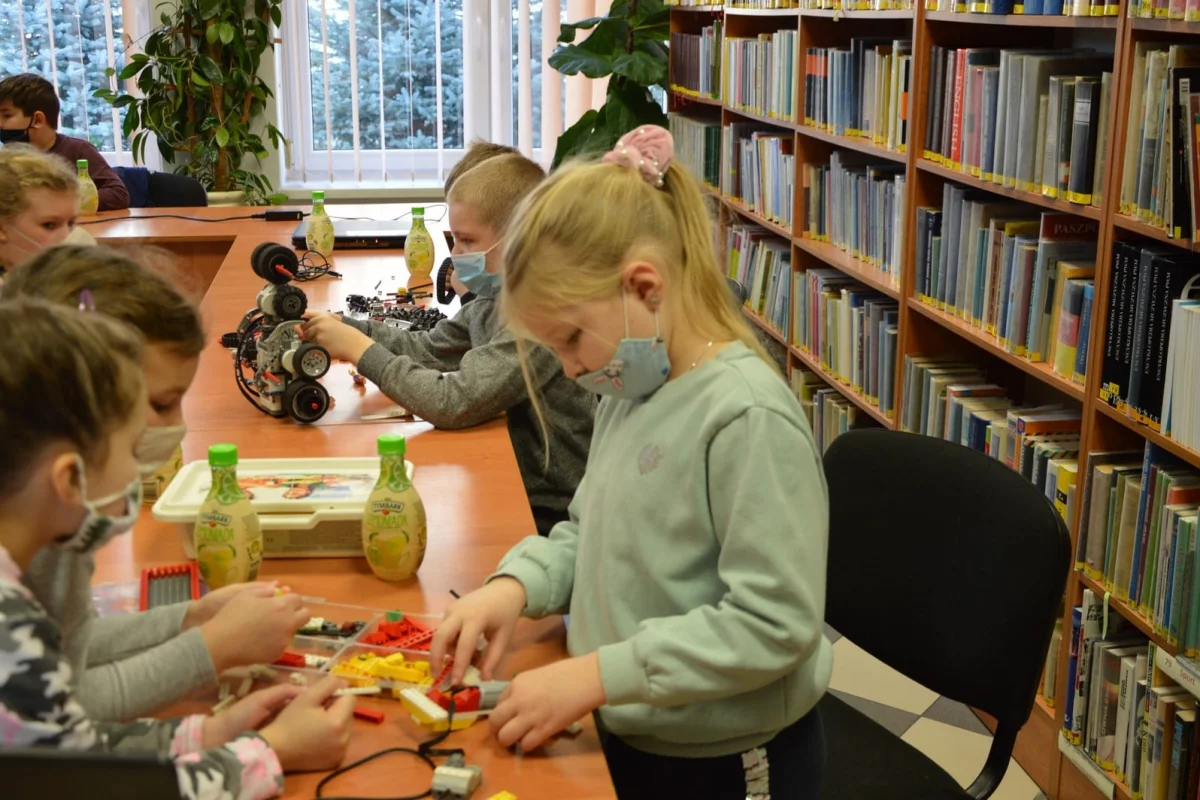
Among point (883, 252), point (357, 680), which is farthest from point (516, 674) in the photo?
point (883, 252)

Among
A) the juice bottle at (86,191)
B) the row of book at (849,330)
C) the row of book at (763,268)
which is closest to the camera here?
the row of book at (849,330)

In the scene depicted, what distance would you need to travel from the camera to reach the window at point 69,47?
5594 mm

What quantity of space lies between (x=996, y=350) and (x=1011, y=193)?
31 centimetres

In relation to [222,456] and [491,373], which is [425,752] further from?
[491,373]

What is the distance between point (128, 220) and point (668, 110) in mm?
2272

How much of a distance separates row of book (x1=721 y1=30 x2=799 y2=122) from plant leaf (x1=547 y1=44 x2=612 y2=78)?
50cm

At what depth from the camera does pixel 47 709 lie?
35.6 inches

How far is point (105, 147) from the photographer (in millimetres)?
5832

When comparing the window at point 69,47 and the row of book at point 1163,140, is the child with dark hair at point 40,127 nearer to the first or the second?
the window at point 69,47

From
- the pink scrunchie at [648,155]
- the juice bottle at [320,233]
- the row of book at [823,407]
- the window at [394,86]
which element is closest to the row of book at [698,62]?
the window at [394,86]

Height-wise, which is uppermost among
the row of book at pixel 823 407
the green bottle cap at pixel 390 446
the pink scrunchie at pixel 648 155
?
the pink scrunchie at pixel 648 155

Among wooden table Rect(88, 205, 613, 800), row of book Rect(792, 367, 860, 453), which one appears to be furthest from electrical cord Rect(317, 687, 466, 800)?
row of book Rect(792, 367, 860, 453)

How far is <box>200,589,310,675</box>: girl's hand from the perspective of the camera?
1166mm

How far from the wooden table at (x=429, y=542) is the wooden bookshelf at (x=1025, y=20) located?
1.19 m
